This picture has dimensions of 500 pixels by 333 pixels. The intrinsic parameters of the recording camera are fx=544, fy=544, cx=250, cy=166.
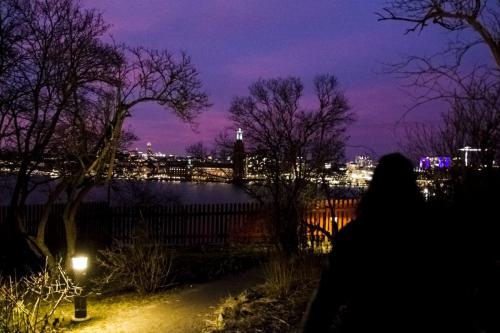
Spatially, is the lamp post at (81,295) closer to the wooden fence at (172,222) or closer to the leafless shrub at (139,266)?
the leafless shrub at (139,266)

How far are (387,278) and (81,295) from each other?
6.46 meters

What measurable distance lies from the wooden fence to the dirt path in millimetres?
5111

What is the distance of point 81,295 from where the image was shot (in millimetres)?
7816

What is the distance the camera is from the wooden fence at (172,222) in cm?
1478

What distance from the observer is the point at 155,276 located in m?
9.38

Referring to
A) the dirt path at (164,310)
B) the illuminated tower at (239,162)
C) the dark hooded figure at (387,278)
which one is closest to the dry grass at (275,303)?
the dirt path at (164,310)

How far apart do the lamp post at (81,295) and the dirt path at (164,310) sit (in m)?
0.17

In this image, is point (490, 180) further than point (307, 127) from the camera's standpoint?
No

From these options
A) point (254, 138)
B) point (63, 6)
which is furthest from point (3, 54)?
point (254, 138)

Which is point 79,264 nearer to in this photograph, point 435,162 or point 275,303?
point 275,303

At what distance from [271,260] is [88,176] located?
4.06 m

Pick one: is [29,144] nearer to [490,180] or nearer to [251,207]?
[251,207]

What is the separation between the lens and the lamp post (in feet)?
25.4

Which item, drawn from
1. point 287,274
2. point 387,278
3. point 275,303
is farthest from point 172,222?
point 387,278
